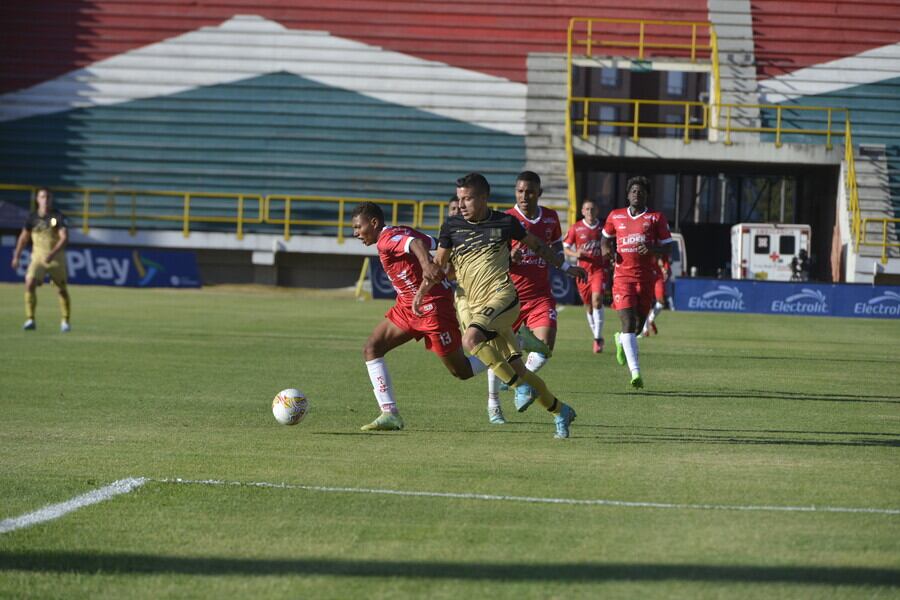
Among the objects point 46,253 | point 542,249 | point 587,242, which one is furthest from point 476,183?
point 46,253

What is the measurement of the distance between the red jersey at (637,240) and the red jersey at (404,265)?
392cm

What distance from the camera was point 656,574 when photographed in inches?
209

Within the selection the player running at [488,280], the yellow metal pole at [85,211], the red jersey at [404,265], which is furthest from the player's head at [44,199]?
the yellow metal pole at [85,211]

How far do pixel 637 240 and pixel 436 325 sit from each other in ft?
14.6

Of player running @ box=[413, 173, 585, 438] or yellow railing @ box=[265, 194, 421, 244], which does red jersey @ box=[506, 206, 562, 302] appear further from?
yellow railing @ box=[265, 194, 421, 244]

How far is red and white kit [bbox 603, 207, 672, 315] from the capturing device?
13.8m

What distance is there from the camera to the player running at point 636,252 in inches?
539

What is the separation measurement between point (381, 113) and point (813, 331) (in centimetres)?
1726

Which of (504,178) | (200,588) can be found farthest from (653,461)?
(504,178)

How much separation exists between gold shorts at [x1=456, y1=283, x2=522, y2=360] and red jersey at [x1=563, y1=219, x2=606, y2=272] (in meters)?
9.38

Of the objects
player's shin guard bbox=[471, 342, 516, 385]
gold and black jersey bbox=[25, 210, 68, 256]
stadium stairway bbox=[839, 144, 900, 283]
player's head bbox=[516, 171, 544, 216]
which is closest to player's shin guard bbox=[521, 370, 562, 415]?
player's shin guard bbox=[471, 342, 516, 385]

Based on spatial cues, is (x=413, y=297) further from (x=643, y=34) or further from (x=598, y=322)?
(x=643, y=34)

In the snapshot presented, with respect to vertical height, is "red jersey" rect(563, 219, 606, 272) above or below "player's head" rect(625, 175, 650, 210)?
below

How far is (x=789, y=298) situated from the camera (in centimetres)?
3073
